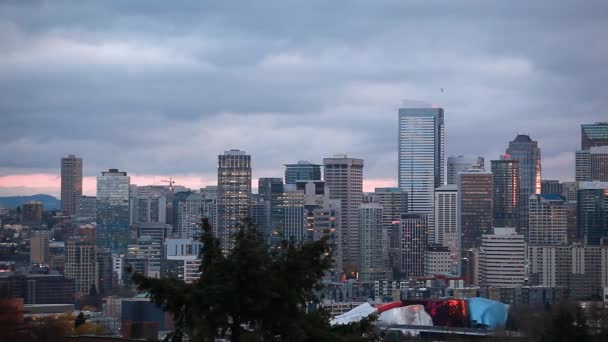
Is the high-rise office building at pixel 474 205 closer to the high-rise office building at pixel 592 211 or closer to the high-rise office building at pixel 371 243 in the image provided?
the high-rise office building at pixel 592 211

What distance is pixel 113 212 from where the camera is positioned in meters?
142

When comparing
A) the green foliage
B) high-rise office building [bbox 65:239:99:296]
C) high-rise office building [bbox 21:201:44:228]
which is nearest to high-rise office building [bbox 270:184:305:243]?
high-rise office building [bbox 21:201:44:228]

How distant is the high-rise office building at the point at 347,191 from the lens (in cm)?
13388

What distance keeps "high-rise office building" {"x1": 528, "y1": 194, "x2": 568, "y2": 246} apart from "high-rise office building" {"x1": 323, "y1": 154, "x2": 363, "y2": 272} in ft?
69.6

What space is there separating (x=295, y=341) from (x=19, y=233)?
100971 mm

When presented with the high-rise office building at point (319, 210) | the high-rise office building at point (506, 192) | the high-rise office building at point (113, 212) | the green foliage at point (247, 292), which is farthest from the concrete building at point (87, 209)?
the green foliage at point (247, 292)

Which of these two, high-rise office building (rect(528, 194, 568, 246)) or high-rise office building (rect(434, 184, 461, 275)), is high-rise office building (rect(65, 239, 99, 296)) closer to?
high-rise office building (rect(434, 184, 461, 275))

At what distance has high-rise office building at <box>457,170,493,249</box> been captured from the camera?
476 ft

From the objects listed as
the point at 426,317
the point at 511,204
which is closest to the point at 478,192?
the point at 511,204

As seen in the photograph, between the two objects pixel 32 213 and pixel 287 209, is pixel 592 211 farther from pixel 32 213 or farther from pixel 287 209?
→ pixel 32 213

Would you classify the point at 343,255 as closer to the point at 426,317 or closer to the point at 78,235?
the point at 78,235

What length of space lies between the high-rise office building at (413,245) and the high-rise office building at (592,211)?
756 inches

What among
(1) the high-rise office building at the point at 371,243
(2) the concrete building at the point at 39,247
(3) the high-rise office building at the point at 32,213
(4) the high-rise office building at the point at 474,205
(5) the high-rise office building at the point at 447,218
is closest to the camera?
(2) the concrete building at the point at 39,247

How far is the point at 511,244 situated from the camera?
12156 centimetres
